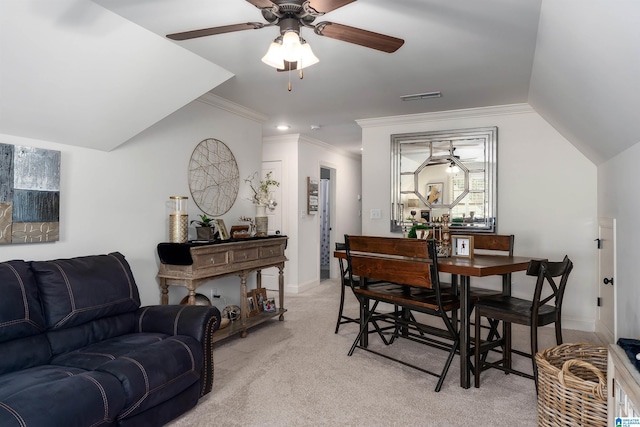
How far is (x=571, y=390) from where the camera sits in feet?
5.87

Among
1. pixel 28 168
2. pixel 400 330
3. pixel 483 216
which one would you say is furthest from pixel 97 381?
pixel 483 216

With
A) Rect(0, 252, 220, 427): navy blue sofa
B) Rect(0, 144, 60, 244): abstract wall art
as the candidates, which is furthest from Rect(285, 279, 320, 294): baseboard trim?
Rect(0, 144, 60, 244): abstract wall art

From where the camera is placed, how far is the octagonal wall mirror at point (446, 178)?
178 inches

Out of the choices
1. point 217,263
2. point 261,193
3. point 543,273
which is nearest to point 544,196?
point 543,273

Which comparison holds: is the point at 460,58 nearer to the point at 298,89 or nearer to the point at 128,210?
the point at 298,89

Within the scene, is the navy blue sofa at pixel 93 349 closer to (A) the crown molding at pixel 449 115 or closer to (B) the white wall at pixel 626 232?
(B) the white wall at pixel 626 232

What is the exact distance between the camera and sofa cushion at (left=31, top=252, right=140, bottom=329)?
228cm

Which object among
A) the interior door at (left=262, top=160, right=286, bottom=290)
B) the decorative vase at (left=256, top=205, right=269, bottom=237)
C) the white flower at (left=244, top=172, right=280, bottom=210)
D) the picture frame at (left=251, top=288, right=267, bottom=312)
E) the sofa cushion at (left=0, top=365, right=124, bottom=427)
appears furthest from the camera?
the interior door at (left=262, top=160, right=286, bottom=290)

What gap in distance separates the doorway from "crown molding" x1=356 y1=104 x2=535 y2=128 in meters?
2.34

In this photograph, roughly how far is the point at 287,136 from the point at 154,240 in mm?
3112

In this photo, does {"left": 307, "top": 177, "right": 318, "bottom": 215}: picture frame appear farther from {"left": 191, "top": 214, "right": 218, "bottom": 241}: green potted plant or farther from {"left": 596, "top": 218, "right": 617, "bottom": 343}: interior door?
{"left": 596, "top": 218, "right": 617, "bottom": 343}: interior door

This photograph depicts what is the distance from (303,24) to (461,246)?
207 centimetres

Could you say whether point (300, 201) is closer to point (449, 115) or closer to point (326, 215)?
point (326, 215)

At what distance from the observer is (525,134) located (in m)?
4.39
